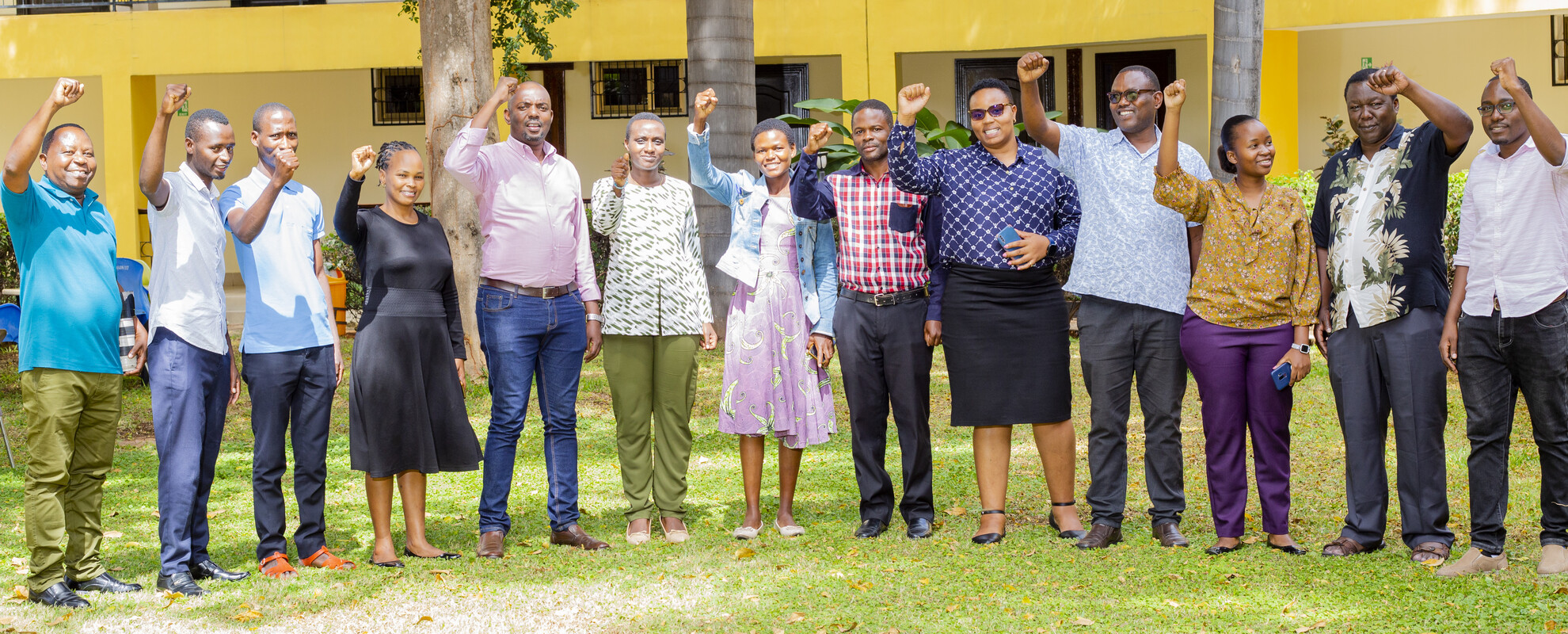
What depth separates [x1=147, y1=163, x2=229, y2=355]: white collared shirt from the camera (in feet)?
16.0

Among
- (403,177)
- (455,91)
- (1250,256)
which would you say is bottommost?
(1250,256)

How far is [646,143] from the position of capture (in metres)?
5.62

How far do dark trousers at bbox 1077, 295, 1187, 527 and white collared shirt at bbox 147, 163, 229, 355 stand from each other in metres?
3.36

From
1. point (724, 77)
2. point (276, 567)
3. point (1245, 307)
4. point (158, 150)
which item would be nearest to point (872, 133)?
point (1245, 307)

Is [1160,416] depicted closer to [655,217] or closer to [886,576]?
[886,576]

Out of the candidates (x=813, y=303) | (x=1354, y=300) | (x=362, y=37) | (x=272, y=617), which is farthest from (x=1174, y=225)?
(x=362, y=37)

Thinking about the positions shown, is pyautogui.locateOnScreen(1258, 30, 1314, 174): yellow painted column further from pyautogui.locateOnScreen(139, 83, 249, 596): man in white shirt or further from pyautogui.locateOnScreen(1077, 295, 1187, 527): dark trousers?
pyautogui.locateOnScreen(139, 83, 249, 596): man in white shirt

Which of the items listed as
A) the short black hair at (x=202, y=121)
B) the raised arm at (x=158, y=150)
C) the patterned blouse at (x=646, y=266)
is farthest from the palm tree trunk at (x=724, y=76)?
the raised arm at (x=158, y=150)

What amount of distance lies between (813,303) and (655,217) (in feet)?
2.52

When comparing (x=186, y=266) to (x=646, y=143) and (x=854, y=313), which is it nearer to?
(x=646, y=143)

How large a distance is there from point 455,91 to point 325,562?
5.40m

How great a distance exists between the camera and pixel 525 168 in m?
5.48

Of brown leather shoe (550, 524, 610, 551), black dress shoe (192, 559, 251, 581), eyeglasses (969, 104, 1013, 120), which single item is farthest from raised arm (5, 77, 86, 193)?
eyeglasses (969, 104, 1013, 120)

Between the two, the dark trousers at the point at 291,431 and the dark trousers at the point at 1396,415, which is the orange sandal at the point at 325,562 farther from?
the dark trousers at the point at 1396,415
